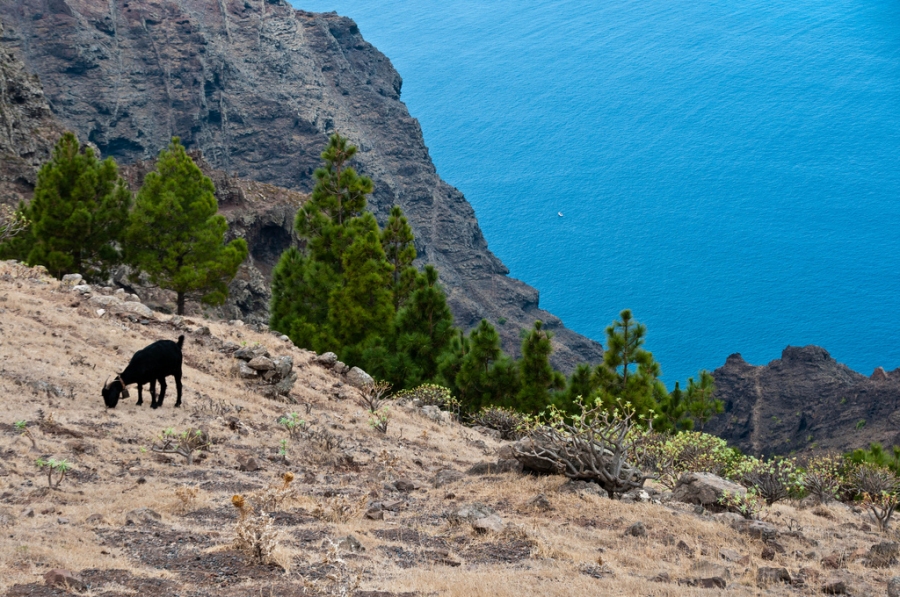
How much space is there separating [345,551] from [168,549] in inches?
64.8

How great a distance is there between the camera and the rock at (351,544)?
8.39 meters

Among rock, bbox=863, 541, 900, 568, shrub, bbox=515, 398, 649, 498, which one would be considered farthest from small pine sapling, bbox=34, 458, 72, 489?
rock, bbox=863, 541, 900, 568

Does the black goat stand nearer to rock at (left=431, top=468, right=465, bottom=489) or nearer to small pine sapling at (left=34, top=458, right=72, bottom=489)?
small pine sapling at (left=34, top=458, right=72, bottom=489)

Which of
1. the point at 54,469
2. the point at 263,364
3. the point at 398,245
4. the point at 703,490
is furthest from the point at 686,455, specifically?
the point at 398,245

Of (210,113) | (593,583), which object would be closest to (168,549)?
(593,583)

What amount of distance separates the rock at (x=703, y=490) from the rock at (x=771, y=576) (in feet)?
11.2

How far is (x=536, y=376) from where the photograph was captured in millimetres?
26969

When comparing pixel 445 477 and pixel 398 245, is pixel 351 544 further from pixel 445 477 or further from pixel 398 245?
pixel 398 245

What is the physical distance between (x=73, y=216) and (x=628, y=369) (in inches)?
776

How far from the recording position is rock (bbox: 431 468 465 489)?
12.6 metres

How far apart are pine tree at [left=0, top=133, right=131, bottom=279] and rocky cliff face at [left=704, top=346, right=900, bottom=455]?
39679mm

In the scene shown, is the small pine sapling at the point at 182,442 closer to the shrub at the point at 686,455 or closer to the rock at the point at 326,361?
the shrub at the point at 686,455

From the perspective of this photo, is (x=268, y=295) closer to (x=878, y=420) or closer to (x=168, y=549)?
(x=878, y=420)

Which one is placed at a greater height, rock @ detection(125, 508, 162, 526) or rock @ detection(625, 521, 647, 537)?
rock @ detection(625, 521, 647, 537)
